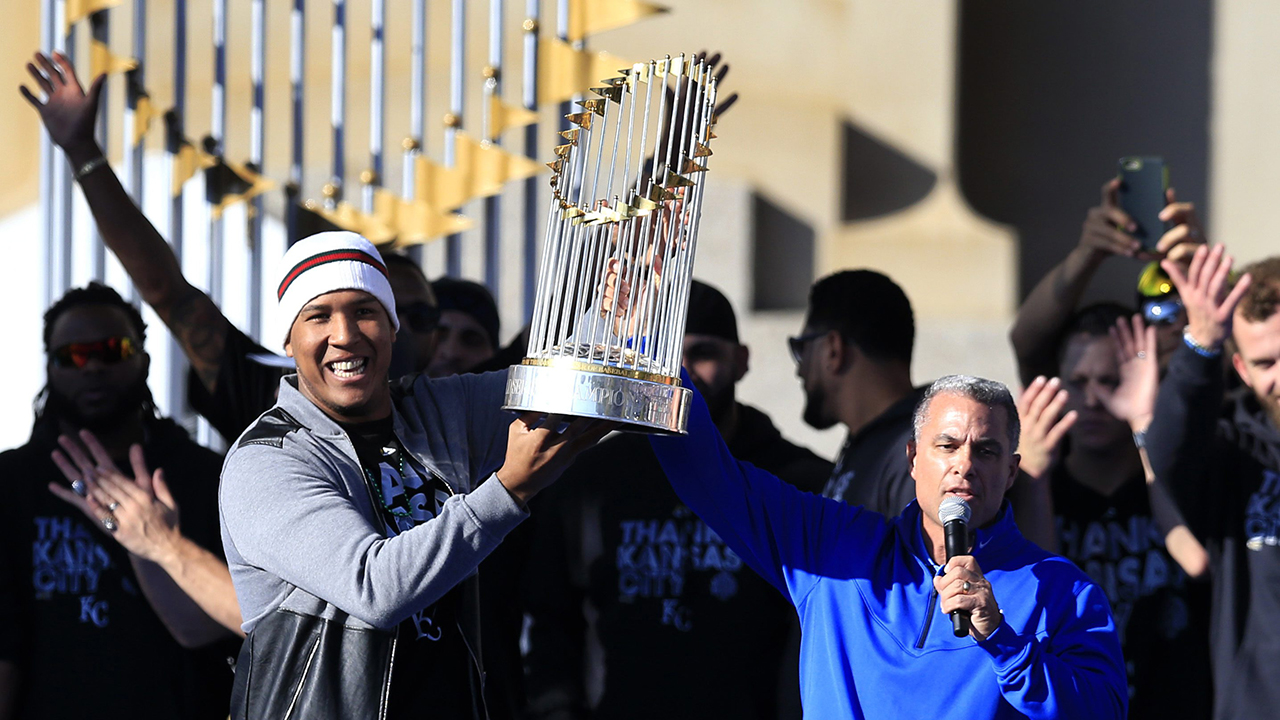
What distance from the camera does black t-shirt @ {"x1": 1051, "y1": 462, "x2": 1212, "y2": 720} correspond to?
3.82 metres

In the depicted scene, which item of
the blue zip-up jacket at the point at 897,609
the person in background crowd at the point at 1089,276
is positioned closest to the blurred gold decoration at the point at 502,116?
the person in background crowd at the point at 1089,276

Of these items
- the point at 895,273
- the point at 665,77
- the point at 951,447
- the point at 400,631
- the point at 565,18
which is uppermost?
the point at 565,18

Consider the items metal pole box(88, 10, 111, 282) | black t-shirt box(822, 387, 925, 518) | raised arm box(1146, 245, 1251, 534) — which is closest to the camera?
black t-shirt box(822, 387, 925, 518)

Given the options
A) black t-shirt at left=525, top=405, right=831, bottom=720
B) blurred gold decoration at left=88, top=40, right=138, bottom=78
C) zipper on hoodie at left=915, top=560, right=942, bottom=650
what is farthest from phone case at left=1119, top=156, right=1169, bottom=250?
blurred gold decoration at left=88, top=40, right=138, bottom=78

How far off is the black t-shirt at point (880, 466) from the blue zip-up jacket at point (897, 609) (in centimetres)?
50

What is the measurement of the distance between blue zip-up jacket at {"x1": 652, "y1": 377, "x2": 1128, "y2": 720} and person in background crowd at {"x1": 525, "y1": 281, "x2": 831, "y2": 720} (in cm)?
81

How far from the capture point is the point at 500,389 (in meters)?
2.90

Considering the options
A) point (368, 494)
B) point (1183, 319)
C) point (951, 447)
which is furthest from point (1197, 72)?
point (368, 494)

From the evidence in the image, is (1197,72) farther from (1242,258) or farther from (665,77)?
(665,77)

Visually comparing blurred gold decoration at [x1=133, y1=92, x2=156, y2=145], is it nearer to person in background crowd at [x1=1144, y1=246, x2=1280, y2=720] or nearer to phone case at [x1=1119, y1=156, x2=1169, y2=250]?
phone case at [x1=1119, y1=156, x2=1169, y2=250]

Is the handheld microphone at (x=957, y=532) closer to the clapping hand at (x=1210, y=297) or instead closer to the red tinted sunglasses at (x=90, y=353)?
the clapping hand at (x=1210, y=297)

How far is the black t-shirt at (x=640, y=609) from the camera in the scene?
142 inches

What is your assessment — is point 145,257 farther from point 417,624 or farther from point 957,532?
point 957,532

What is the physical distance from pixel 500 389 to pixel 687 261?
19.6 inches
